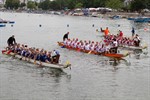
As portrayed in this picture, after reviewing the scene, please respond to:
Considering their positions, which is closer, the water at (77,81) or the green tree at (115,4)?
the water at (77,81)

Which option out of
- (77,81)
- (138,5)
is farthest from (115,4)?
(77,81)

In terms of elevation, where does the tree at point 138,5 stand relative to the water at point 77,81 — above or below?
above

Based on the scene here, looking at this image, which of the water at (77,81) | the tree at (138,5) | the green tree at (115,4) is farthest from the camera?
the green tree at (115,4)

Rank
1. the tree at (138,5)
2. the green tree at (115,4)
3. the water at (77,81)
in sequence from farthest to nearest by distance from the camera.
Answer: the green tree at (115,4) < the tree at (138,5) < the water at (77,81)

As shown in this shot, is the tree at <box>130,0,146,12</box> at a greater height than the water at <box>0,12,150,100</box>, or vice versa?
the tree at <box>130,0,146,12</box>

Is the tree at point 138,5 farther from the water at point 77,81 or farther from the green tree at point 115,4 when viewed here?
the water at point 77,81

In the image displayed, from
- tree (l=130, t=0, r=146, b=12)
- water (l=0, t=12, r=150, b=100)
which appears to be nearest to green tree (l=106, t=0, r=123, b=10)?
tree (l=130, t=0, r=146, b=12)

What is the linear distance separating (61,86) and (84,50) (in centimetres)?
1390

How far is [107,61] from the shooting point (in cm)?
3369

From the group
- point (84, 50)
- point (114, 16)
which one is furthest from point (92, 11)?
point (84, 50)

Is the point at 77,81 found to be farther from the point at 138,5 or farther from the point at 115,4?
the point at 115,4

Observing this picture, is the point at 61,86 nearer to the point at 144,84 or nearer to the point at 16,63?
the point at 144,84

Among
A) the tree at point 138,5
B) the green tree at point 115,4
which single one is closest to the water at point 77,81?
the tree at point 138,5

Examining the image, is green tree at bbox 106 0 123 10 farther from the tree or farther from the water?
the water
